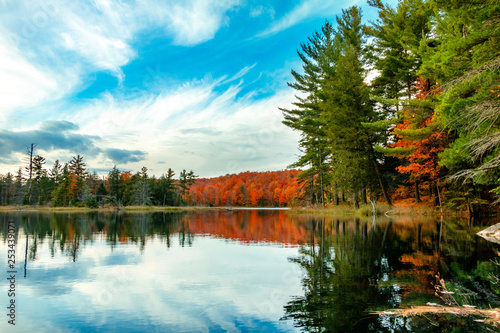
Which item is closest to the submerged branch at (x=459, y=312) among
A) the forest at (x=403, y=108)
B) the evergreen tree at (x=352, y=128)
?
the forest at (x=403, y=108)

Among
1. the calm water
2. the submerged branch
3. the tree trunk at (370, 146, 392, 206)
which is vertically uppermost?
the tree trunk at (370, 146, 392, 206)

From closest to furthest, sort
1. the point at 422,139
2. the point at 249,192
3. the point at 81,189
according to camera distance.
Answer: the point at 422,139
the point at 81,189
the point at 249,192

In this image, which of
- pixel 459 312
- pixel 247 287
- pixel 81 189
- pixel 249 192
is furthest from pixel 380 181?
pixel 249 192

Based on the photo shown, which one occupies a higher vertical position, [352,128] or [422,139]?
[352,128]

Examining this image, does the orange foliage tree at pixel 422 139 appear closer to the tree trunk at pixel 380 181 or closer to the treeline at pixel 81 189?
the tree trunk at pixel 380 181

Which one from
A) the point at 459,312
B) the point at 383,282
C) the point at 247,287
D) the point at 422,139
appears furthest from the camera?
A: the point at 422,139

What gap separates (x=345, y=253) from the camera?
1134cm

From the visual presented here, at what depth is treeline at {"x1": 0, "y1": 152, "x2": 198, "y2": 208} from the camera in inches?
2689

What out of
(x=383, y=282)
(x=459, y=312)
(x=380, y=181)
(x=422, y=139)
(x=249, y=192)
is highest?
(x=422, y=139)

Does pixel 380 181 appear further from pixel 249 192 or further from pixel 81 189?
pixel 249 192

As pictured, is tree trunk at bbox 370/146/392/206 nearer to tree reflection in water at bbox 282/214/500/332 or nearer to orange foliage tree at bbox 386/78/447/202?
orange foliage tree at bbox 386/78/447/202

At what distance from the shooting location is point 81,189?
235 ft

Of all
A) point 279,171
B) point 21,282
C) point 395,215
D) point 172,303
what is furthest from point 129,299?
point 279,171

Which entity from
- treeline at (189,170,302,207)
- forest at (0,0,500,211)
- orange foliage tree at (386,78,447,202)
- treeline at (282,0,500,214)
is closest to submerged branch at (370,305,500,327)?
forest at (0,0,500,211)
